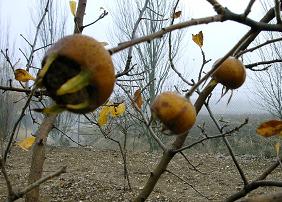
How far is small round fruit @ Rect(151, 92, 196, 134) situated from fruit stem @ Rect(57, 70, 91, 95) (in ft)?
0.49

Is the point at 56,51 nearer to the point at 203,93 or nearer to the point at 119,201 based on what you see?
the point at 203,93

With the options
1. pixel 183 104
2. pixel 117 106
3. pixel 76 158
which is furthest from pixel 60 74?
pixel 76 158

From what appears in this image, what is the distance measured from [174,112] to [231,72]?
0.62 feet

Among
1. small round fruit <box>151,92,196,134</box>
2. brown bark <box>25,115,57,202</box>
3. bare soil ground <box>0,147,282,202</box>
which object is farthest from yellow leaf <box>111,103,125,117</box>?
bare soil ground <box>0,147,282,202</box>

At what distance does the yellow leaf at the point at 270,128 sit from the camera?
789 millimetres

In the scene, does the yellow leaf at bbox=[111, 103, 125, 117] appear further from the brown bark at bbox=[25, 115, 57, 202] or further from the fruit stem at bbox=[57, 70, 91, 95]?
the fruit stem at bbox=[57, 70, 91, 95]

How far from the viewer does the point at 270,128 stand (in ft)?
2.62

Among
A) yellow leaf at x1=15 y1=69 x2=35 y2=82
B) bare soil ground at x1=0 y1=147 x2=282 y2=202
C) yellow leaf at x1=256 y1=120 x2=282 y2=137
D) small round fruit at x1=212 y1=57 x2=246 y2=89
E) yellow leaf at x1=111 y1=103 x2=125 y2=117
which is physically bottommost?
yellow leaf at x1=256 y1=120 x2=282 y2=137

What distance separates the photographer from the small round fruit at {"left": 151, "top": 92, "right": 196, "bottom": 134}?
58 cm

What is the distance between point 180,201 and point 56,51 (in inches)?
216

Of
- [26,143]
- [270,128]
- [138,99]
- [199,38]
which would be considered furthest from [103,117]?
[270,128]

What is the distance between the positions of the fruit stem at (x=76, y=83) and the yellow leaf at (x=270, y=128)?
422 mm

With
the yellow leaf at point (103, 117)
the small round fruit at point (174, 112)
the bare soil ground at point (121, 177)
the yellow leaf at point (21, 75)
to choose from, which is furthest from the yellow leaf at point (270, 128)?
the bare soil ground at point (121, 177)

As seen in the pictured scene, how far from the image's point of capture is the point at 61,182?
21.7 feet
